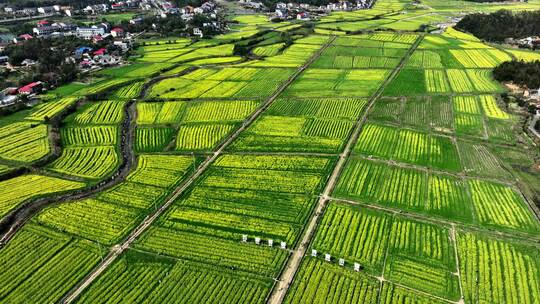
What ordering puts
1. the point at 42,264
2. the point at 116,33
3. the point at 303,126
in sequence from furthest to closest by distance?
the point at 116,33
the point at 303,126
the point at 42,264

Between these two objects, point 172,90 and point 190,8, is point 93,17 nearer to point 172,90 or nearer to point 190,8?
point 190,8

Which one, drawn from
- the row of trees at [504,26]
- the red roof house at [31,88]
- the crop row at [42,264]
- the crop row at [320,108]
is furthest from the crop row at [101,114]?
the row of trees at [504,26]

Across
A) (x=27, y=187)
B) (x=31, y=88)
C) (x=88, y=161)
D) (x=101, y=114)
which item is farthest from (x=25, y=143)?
(x=31, y=88)

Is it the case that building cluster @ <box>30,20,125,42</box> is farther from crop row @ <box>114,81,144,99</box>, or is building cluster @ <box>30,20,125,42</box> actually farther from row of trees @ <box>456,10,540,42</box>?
row of trees @ <box>456,10,540,42</box>

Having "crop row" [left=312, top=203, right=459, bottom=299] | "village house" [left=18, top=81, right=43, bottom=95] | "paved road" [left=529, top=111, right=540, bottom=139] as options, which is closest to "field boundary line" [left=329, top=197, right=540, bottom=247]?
"crop row" [left=312, top=203, right=459, bottom=299]

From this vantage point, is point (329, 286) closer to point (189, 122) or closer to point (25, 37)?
point (189, 122)
